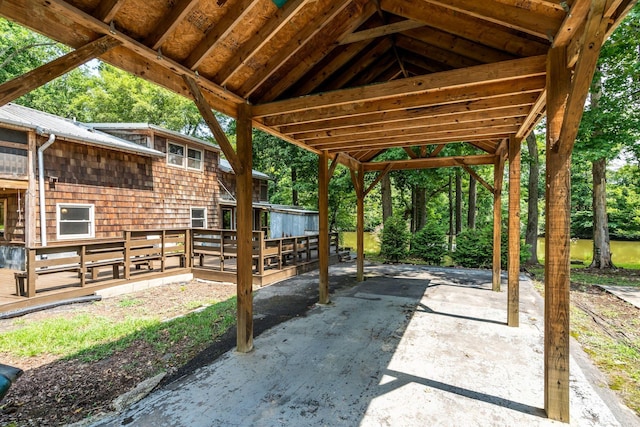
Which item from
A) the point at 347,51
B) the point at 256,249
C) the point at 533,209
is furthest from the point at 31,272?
the point at 533,209

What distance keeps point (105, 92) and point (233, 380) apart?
22148 mm

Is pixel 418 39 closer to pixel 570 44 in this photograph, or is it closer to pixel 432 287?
pixel 570 44

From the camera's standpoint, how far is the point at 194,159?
11703 millimetres

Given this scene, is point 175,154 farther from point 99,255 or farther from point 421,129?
point 421,129

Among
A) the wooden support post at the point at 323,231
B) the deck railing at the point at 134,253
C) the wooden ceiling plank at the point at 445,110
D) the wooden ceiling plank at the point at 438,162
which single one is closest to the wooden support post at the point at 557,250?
the wooden ceiling plank at the point at 445,110

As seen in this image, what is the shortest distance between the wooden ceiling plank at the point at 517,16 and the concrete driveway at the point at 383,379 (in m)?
2.95

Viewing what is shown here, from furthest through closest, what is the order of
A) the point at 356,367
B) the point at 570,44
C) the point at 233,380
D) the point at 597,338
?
1. the point at 597,338
2. the point at 356,367
3. the point at 233,380
4. the point at 570,44

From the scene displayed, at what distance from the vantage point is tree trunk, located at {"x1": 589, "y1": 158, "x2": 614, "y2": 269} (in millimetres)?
9000

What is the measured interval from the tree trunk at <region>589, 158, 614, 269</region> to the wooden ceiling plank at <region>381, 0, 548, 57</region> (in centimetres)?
916

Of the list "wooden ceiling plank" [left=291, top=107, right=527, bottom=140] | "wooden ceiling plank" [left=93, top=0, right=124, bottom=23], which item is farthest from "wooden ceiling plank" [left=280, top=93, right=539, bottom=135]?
"wooden ceiling plank" [left=93, top=0, right=124, bottom=23]

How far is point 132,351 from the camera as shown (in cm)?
363

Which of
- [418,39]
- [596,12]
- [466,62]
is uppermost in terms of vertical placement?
[418,39]

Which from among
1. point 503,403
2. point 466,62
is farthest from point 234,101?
point 503,403

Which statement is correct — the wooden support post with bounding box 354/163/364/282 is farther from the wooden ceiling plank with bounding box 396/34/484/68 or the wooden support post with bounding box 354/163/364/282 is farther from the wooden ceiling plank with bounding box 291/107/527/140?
the wooden ceiling plank with bounding box 396/34/484/68
